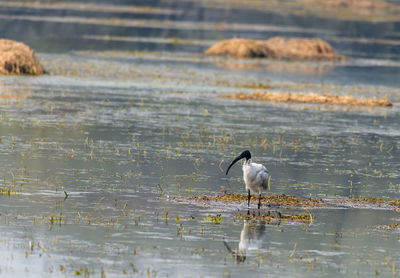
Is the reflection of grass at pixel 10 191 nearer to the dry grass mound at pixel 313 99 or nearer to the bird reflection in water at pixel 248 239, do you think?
the bird reflection in water at pixel 248 239

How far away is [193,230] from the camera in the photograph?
1800 cm

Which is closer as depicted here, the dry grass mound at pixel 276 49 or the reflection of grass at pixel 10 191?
the reflection of grass at pixel 10 191

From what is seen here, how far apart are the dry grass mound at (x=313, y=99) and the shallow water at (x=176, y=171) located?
123 cm

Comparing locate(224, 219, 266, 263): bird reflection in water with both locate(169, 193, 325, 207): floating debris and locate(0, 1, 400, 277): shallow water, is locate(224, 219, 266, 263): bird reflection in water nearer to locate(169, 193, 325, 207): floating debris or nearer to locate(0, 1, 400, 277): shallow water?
locate(0, 1, 400, 277): shallow water

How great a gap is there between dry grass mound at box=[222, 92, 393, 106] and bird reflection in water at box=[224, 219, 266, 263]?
26148mm

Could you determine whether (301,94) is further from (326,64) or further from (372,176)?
(326,64)

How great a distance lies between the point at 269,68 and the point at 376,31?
6756 centimetres

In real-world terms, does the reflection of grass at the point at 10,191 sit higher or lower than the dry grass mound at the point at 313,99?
lower

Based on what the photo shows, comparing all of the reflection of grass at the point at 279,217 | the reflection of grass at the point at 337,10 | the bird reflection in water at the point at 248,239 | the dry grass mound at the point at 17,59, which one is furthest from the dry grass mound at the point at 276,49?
the reflection of grass at the point at 337,10

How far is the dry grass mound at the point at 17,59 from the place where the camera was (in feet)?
153

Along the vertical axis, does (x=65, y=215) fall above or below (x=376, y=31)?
below

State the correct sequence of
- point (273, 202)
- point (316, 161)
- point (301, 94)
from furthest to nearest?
1. point (301, 94)
2. point (316, 161)
3. point (273, 202)

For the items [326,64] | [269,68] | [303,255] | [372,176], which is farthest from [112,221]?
[326,64]

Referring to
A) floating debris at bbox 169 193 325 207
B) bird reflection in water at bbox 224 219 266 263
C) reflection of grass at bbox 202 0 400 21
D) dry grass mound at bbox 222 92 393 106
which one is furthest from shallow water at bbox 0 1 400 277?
reflection of grass at bbox 202 0 400 21
